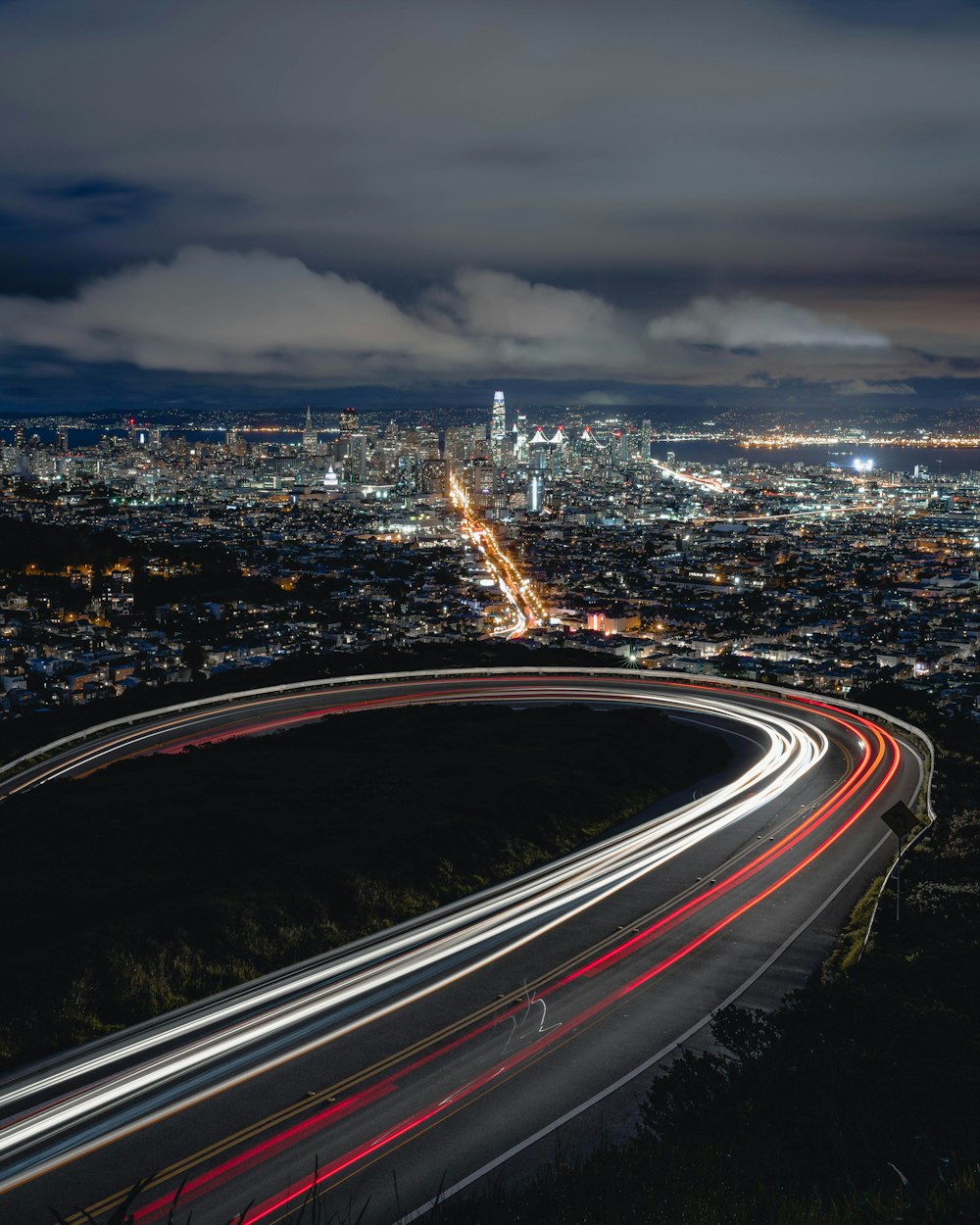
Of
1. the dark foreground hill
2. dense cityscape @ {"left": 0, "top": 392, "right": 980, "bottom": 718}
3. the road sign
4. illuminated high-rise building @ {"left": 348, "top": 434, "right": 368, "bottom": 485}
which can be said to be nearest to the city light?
dense cityscape @ {"left": 0, "top": 392, "right": 980, "bottom": 718}

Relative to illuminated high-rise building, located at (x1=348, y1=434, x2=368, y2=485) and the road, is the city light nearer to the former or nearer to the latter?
the road

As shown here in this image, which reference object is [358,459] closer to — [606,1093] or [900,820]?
[900,820]

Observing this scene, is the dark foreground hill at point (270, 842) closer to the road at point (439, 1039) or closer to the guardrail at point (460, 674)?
the road at point (439, 1039)

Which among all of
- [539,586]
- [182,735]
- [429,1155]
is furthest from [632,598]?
[429,1155]

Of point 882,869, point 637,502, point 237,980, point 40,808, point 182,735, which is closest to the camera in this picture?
point 237,980

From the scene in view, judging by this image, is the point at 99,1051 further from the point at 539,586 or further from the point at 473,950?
the point at 539,586

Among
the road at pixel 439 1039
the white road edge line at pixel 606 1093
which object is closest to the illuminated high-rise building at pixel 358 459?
the road at pixel 439 1039

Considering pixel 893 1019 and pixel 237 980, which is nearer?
pixel 893 1019

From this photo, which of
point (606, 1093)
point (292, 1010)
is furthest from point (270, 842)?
point (606, 1093)
